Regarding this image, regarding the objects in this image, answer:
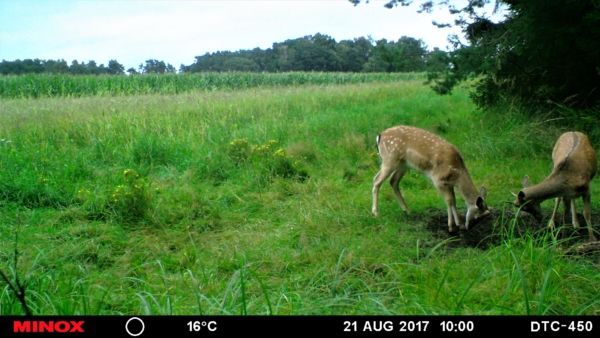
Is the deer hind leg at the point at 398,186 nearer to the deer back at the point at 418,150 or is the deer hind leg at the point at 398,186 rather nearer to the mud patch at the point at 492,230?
the deer back at the point at 418,150

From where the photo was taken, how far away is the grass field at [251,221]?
4.00 m

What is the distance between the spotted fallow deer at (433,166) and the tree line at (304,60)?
12.8 ft

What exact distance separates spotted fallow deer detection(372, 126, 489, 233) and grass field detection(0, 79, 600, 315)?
1.05 feet

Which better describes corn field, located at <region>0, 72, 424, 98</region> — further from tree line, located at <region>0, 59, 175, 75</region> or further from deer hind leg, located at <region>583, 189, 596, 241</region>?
deer hind leg, located at <region>583, 189, 596, 241</region>

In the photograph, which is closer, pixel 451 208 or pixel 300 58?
pixel 451 208

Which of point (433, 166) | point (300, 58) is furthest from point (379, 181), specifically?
point (300, 58)

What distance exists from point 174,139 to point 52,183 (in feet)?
9.82

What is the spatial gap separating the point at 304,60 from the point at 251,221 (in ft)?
169

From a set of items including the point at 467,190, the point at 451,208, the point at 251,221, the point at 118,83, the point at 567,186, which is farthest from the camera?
the point at 118,83

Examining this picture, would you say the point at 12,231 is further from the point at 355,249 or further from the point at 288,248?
the point at 355,249

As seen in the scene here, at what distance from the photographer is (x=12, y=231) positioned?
6.42 m
